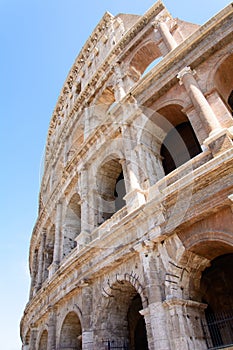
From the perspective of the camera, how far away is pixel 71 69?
17.6 meters

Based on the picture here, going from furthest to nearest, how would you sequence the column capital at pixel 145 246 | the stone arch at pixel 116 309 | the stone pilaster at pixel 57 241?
the stone pilaster at pixel 57 241 < the stone arch at pixel 116 309 < the column capital at pixel 145 246

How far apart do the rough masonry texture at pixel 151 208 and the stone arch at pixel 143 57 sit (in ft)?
0.16

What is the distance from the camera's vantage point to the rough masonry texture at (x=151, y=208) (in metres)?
5.49

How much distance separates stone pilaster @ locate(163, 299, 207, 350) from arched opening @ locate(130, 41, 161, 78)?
8868 mm

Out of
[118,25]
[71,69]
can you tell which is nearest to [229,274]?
[118,25]

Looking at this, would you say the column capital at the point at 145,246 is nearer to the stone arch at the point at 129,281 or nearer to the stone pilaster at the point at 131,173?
the stone arch at the point at 129,281

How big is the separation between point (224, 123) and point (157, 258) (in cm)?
331

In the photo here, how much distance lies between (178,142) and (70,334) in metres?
6.77

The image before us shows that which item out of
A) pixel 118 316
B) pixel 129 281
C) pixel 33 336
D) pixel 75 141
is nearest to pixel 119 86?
pixel 75 141

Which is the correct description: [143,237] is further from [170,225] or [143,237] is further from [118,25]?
[118,25]

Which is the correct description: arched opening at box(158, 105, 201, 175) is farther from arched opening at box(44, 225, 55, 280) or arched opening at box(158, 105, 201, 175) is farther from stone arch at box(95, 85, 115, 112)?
arched opening at box(44, 225, 55, 280)

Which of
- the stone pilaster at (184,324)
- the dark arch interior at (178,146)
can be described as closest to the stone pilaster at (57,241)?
the dark arch interior at (178,146)

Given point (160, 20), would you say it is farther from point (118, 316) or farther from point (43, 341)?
point (43, 341)

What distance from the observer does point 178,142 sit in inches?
376
